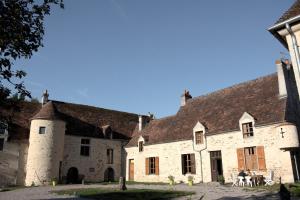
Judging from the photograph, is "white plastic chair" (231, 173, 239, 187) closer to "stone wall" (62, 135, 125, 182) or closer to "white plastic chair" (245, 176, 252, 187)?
"white plastic chair" (245, 176, 252, 187)

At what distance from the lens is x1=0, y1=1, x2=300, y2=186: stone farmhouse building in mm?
16984

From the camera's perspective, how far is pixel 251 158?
1731cm

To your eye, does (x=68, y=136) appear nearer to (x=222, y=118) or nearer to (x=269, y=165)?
(x=222, y=118)

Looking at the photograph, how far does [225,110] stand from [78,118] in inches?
574

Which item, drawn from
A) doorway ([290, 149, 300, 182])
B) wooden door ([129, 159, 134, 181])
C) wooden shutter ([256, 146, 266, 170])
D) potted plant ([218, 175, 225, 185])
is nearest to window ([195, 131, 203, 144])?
potted plant ([218, 175, 225, 185])

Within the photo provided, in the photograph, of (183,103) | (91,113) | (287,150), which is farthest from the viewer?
(91,113)

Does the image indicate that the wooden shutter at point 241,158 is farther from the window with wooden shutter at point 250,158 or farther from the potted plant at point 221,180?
the potted plant at point 221,180

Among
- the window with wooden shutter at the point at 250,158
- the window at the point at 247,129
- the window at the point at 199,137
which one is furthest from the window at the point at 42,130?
the window with wooden shutter at the point at 250,158

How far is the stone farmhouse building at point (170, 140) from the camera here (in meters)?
17.0

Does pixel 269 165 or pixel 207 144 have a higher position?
pixel 207 144

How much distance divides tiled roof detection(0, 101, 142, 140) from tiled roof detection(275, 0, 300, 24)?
20178mm

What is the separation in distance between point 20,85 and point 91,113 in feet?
74.8

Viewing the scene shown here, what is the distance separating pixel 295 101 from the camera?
1848 cm

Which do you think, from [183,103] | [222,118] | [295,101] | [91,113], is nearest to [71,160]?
[91,113]
